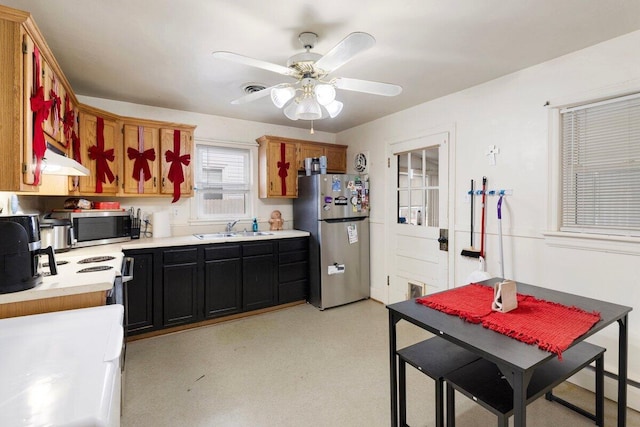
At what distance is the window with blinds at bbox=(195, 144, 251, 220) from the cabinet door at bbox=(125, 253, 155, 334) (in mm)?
1048

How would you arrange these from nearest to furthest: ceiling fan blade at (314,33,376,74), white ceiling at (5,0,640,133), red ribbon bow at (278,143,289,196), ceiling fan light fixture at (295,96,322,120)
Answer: ceiling fan blade at (314,33,376,74)
white ceiling at (5,0,640,133)
ceiling fan light fixture at (295,96,322,120)
red ribbon bow at (278,143,289,196)

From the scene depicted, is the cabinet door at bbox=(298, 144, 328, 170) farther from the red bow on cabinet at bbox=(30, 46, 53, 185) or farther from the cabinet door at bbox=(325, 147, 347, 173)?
the red bow on cabinet at bbox=(30, 46, 53, 185)

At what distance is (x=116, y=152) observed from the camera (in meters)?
3.17

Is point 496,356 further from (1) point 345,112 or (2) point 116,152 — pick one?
(2) point 116,152

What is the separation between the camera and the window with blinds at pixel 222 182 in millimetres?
3965

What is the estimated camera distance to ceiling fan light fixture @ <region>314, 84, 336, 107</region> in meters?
1.93

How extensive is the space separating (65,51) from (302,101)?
179cm

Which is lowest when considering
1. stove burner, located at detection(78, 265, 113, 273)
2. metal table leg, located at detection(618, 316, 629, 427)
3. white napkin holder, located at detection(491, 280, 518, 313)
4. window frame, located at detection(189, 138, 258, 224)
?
metal table leg, located at detection(618, 316, 629, 427)

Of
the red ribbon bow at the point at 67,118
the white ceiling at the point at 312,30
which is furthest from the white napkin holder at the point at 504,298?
the red ribbon bow at the point at 67,118

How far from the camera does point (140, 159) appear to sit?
11.0ft

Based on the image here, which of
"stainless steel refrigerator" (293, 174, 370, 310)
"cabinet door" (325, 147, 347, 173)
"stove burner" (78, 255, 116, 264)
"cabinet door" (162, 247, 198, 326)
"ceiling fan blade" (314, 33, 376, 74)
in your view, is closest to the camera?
"ceiling fan blade" (314, 33, 376, 74)

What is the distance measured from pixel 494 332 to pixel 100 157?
140 inches

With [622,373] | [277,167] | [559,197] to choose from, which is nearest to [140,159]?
[277,167]

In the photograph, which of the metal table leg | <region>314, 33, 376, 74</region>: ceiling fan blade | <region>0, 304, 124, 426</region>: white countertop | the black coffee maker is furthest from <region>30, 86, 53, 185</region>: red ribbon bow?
the metal table leg
